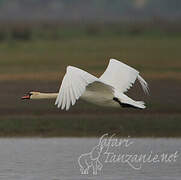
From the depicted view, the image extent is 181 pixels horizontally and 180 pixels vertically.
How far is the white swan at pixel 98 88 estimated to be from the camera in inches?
508

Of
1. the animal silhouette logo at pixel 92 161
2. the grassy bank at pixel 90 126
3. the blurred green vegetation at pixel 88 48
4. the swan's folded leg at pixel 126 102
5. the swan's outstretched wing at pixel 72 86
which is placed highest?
the swan's outstretched wing at pixel 72 86

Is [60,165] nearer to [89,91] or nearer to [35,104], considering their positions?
[89,91]

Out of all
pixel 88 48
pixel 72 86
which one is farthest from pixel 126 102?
pixel 88 48

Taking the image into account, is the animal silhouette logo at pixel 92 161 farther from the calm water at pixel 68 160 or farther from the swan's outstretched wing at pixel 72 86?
the swan's outstretched wing at pixel 72 86

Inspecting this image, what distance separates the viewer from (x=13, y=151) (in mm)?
15922

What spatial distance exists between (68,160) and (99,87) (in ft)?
4.87

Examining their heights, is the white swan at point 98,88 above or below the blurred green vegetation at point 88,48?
above

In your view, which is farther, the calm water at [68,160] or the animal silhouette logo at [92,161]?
the animal silhouette logo at [92,161]

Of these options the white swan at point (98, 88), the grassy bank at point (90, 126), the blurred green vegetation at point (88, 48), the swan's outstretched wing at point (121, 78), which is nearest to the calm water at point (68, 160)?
the grassy bank at point (90, 126)

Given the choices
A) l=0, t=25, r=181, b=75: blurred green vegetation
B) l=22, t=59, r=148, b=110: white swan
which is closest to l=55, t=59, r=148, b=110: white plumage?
l=22, t=59, r=148, b=110: white swan

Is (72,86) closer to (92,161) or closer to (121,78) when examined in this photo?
(121,78)

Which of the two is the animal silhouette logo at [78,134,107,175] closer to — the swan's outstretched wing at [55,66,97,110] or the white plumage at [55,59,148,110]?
the white plumage at [55,59,148,110]

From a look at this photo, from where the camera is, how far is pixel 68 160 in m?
15.1

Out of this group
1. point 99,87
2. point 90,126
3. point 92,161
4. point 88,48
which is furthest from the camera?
point 88,48
